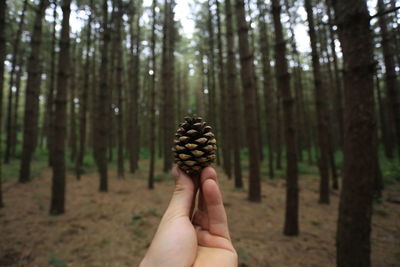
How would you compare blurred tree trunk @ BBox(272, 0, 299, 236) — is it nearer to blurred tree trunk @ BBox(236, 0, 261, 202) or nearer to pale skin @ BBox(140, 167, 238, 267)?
blurred tree trunk @ BBox(236, 0, 261, 202)

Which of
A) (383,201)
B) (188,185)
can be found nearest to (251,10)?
(383,201)

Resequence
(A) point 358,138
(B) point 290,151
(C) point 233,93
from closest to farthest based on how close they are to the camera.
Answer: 1. (A) point 358,138
2. (B) point 290,151
3. (C) point 233,93

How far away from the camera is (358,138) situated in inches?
109

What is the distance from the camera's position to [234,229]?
18.1ft

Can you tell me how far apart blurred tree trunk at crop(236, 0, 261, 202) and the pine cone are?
571 cm

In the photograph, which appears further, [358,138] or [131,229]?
[131,229]

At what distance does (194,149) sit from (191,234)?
61 centimetres

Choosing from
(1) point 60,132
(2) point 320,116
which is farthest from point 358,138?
(1) point 60,132

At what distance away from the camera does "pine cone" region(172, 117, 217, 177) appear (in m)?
1.63

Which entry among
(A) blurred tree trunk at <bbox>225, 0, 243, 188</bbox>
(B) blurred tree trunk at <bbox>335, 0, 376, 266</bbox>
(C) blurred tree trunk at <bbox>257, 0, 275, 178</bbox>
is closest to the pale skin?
(B) blurred tree trunk at <bbox>335, 0, 376, 266</bbox>

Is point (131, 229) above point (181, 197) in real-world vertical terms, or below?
below

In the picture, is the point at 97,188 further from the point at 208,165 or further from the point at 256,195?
the point at 208,165

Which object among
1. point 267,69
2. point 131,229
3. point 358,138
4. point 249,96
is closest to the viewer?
point 358,138

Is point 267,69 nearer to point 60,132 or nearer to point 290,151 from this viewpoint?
point 290,151
